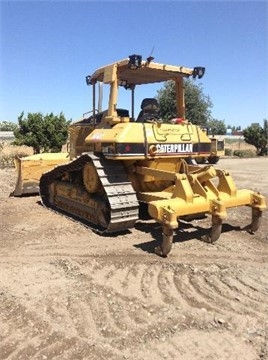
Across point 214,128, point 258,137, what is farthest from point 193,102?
point 214,128

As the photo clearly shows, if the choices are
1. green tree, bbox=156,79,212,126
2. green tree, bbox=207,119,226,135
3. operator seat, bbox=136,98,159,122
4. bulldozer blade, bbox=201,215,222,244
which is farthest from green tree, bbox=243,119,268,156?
bulldozer blade, bbox=201,215,222,244

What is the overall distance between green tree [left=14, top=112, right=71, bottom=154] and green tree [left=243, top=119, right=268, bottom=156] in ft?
64.7

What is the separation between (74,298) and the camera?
3.87 meters

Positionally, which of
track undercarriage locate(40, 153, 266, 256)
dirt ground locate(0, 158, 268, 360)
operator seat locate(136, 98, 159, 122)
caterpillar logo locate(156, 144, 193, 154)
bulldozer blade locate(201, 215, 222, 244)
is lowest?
dirt ground locate(0, 158, 268, 360)

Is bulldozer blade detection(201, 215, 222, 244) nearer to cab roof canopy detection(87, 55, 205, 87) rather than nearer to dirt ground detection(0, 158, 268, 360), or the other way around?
dirt ground detection(0, 158, 268, 360)

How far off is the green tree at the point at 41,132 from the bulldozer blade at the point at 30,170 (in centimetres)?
911

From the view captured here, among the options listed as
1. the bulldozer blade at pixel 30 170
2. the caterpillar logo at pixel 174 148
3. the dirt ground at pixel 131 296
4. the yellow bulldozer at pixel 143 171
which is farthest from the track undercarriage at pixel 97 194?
the bulldozer blade at pixel 30 170

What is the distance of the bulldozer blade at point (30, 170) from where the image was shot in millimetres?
9328

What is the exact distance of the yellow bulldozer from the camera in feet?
18.1

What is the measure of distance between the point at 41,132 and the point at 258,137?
2086 centimetres

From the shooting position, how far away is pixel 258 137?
32.9 meters

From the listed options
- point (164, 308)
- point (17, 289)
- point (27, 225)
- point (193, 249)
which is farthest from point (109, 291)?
point (27, 225)

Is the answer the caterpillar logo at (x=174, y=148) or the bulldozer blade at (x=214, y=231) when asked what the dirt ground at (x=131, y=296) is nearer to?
the bulldozer blade at (x=214, y=231)

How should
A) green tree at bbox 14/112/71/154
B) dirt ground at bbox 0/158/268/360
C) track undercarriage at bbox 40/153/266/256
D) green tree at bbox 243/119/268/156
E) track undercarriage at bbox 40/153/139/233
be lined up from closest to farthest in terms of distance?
dirt ground at bbox 0/158/268/360, track undercarriage at bbox 40/153/266/256, track undercarriage at bbox 40/153/139/233, green tree at bbox 14/112/71/154, green tree at bbox 243/119/268/156
